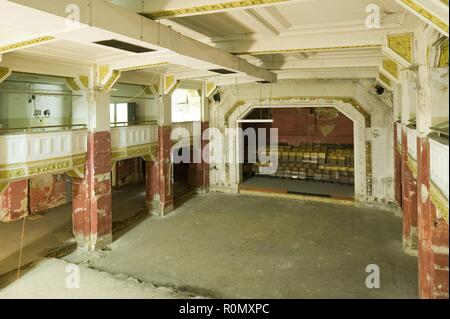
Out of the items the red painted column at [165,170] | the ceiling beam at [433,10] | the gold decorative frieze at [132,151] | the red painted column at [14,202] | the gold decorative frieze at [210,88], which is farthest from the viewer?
the gold decorative frieze at [210,88]

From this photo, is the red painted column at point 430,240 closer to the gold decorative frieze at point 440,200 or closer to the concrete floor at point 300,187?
the gold decorative frieze at point 440,200

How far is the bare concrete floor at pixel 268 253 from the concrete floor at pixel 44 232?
0.97 meters

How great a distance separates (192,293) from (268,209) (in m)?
5.37

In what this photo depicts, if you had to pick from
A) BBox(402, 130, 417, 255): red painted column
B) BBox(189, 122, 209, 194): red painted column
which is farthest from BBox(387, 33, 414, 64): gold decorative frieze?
BBox(189, 122, 209, 194): red painted column

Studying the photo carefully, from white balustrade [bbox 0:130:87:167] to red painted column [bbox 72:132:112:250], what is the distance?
1.04ft

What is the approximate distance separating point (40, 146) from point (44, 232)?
3592mm

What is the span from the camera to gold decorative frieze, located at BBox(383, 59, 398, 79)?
7.55 metres

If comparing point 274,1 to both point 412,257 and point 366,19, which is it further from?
point 412,257

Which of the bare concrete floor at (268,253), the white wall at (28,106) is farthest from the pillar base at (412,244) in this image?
the white wall at (28,106)

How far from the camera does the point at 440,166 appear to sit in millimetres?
3236

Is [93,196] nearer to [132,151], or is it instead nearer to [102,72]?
[132,151]

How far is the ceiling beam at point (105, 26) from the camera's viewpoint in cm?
332

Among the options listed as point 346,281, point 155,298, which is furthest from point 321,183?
point 155,298

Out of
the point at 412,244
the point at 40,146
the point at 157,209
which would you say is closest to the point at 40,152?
the point at 40,146
